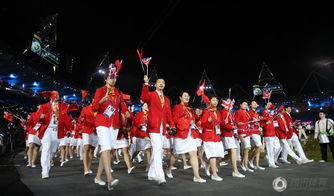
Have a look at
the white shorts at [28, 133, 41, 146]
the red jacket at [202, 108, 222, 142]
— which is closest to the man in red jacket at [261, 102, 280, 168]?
the red jacket at [202, 108, 222, 142]

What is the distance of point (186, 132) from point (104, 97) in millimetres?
2213

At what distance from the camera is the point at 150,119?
5031 millimetres

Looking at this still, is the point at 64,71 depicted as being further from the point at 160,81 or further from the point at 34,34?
the point at 160,81

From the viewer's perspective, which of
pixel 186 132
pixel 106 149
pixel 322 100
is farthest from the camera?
pixel 322 100

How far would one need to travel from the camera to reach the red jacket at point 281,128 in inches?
341

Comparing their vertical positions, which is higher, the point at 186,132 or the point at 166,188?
the point at 186,132

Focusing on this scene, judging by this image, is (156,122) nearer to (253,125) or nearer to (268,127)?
(253,125)

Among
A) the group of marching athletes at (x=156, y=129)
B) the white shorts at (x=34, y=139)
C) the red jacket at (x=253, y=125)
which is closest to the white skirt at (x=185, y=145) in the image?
the group of marching athletes at (x=156, y=129)

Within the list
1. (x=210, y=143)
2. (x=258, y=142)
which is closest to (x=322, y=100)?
(x=258, y=142)

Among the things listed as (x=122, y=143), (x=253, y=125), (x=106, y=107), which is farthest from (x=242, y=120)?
(x=106, y=107)

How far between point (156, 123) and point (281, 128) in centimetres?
596

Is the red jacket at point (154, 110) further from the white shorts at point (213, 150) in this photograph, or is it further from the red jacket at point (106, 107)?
the white shorts at point (213, 150)

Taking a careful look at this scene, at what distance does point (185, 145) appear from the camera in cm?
549

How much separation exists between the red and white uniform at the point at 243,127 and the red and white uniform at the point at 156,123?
301cm
